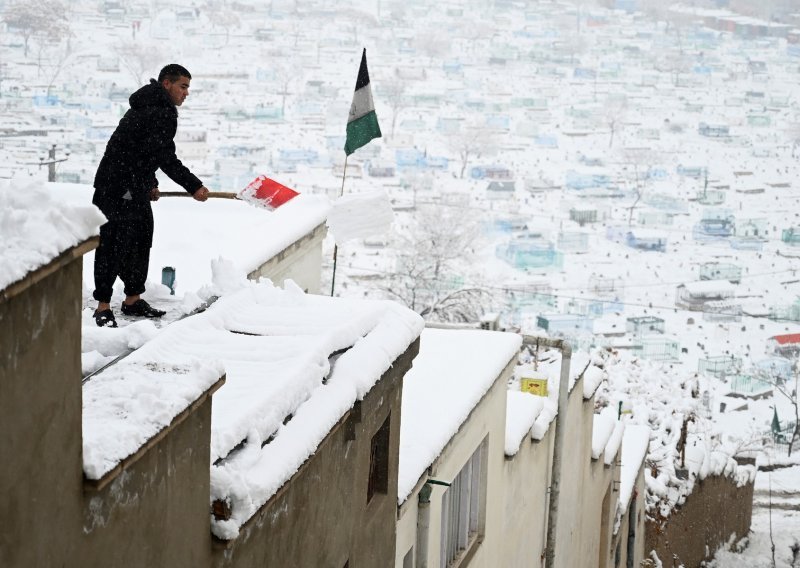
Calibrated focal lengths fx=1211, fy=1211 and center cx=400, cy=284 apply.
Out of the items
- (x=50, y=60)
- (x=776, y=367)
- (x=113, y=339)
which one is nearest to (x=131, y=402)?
(x=113, y=339)

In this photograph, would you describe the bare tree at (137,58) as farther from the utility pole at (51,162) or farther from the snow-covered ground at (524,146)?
the utility pole at (51,162)

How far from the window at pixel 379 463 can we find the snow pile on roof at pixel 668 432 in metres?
16.3

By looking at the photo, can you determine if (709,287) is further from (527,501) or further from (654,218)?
(527,501)

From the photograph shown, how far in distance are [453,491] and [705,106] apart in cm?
13073

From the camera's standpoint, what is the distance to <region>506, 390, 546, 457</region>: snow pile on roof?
11.0 metres

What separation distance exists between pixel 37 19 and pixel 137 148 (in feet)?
327

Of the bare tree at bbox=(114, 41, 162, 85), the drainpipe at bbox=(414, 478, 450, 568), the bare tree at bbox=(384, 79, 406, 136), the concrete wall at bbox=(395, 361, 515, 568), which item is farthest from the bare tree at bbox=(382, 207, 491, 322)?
the bare tree at bbox=(384, 79, 406, 136)

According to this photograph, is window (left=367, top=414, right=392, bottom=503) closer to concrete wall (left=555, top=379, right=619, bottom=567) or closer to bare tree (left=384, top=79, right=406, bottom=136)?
concrete wall (left=555, top=379, right=619, bottom=567)

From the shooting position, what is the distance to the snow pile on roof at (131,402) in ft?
9.57

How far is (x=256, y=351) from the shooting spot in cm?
468

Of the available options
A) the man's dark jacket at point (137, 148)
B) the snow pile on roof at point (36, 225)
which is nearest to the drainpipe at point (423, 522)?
the man's dark jacket at point (137, 148)

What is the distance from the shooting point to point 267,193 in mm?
7969

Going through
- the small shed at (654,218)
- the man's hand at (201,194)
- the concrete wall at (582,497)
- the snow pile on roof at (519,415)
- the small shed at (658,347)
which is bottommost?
the small shed at (658,347)

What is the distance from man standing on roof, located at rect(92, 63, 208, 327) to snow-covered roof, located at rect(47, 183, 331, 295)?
3903 mm
